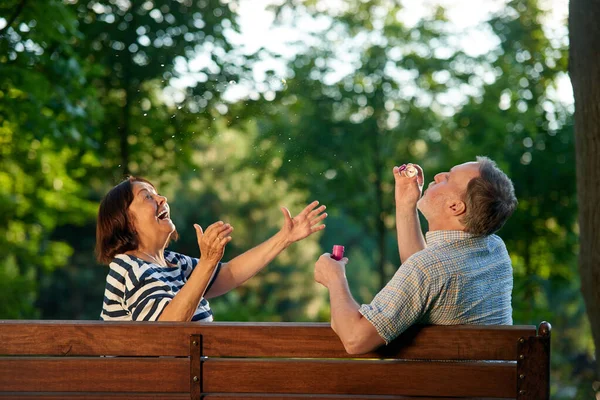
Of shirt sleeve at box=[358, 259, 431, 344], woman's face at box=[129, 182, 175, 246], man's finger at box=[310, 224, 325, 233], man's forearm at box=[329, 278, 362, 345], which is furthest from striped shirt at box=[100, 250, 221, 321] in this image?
shirt sleeve at box=[358, 259, 431, 344]

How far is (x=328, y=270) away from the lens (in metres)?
2.75

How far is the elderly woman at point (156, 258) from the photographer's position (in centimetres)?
284

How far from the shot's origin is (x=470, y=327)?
2578 mm

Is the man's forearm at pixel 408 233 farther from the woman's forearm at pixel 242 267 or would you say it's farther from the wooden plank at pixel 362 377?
the wooden plank at pixel 362 377

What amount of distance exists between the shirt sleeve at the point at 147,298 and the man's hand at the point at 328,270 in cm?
56

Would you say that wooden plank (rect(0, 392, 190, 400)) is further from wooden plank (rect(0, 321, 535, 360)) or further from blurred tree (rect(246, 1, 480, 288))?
blurred tree (rect(246, 1, 480, 288))

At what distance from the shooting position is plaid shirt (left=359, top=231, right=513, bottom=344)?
2590mm

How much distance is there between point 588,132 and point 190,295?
264 cm

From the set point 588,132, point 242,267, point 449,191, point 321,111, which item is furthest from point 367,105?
point 449,191

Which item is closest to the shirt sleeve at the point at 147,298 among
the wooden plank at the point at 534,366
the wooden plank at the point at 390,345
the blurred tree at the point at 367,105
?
the wooden plank at the point at 390,345

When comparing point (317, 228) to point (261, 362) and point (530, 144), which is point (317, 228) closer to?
point (261, 362)

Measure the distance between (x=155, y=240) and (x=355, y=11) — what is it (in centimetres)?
1068

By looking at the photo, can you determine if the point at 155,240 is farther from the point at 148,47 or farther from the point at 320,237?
the point at 320,237

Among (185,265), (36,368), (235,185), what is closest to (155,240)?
(185,265)
